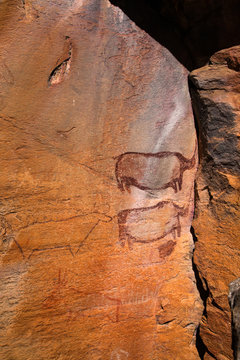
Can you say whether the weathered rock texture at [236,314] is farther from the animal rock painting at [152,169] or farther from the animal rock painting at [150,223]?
the animal rock painting at [152,169]

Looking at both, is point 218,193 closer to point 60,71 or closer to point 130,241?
point 130,241

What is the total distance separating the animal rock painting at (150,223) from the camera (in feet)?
9.11

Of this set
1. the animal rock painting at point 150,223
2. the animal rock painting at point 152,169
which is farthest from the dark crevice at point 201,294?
the animal rock painting at point 152,169

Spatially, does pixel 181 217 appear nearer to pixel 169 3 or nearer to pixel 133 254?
pixel 133 254

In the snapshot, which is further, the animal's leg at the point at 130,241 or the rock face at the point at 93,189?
the animal's leg at the point at 130,241

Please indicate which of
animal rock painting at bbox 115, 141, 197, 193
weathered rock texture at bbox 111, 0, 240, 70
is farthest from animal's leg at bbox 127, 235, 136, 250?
weathered rock texture at bbox 111, 0, 240, 70

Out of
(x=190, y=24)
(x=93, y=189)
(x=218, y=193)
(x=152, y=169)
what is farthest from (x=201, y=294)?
(x=190, y=24)

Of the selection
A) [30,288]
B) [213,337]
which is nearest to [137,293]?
[213,337]

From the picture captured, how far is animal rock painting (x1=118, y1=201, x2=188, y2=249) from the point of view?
9.11 feet

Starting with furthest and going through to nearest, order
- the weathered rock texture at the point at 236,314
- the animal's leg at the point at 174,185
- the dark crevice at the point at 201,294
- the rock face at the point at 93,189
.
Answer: the animal's leg at the point at 174,185 < the dark crevice at the point at 201,294 < the rock face at the point at 93,189 < the weathered rock texture at the point at 236,314

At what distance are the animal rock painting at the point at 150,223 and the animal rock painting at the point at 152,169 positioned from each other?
0.70 ft

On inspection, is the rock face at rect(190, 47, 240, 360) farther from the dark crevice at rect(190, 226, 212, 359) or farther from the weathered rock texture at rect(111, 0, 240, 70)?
the weathered rock texture at rect(111, 0, 240, 70)

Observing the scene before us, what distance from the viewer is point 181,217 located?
2920 millimetres

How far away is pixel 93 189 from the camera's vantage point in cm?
269
